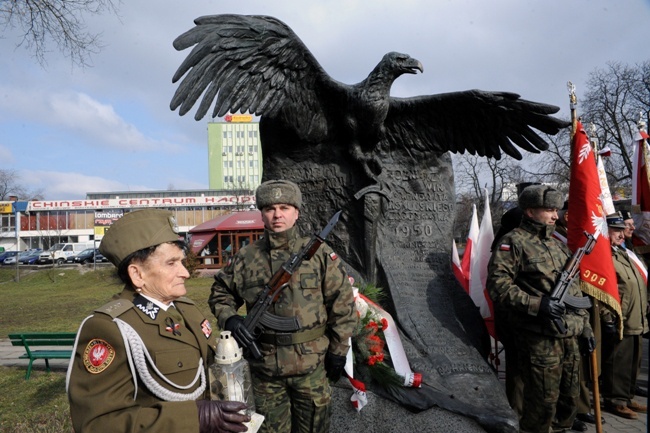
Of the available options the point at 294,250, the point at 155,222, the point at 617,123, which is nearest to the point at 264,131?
the point at 294,250

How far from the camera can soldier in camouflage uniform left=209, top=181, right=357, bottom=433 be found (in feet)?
9.27

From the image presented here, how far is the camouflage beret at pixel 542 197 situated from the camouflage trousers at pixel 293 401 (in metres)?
2.19

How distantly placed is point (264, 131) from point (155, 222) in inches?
120

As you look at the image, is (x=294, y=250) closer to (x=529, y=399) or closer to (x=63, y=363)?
(x=529, y=399)

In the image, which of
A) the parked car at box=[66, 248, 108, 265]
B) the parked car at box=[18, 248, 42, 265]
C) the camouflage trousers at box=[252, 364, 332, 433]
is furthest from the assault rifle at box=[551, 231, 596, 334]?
the parked car at box=[18, 248, 42, 265]

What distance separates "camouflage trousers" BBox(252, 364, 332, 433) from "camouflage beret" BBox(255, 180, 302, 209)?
100 cm

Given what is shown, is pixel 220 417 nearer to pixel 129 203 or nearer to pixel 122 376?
pixel 122 376

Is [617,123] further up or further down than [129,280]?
further up

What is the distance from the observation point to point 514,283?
3.90 m

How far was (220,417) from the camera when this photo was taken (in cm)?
159

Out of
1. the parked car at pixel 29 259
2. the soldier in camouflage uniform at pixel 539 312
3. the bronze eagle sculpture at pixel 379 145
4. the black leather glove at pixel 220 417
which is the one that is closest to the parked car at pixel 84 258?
the parked car at pixel 29 259

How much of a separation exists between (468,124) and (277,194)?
2678 mm

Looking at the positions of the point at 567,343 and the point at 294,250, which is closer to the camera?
the point at 294,250

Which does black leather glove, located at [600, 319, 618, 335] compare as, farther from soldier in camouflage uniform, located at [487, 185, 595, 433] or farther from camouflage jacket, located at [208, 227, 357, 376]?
camouflage jacket, located at [208, 227, 357, 376]
